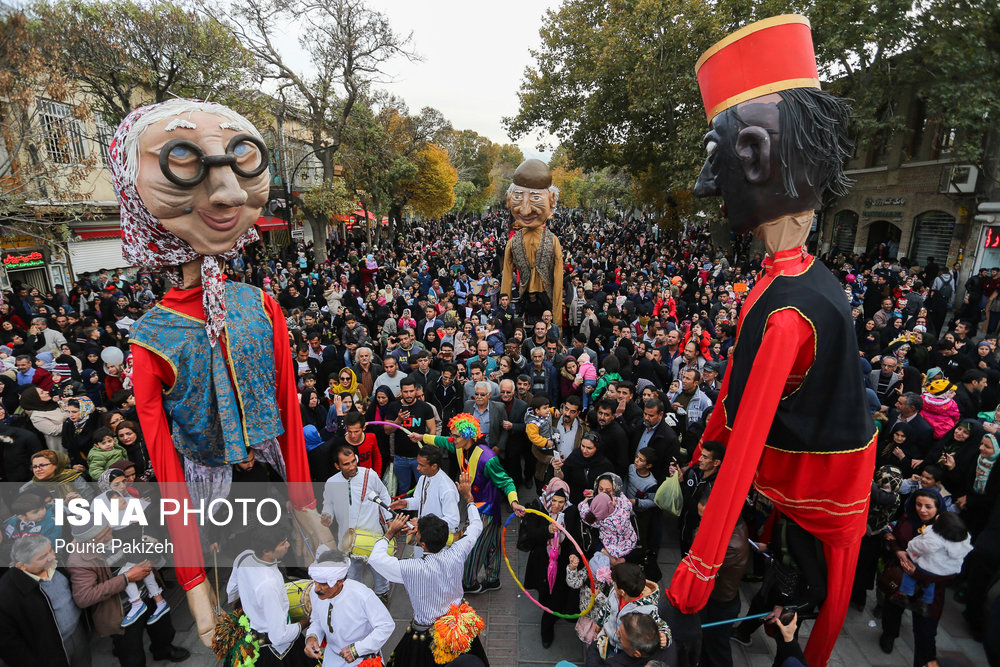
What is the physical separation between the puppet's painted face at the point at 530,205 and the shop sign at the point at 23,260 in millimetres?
14362

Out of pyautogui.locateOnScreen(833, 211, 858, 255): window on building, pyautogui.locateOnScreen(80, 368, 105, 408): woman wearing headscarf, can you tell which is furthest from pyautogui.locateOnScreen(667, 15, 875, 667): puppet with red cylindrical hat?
pyautogui.locateOnScreen(833, 211, 858, 255): window on building

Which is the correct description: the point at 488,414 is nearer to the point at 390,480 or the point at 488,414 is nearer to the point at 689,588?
the point at 390,480

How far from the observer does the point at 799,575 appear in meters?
3.41

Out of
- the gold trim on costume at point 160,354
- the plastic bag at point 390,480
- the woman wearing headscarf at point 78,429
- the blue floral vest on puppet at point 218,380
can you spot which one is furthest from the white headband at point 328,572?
the woman wearing headscarf at point 78,429

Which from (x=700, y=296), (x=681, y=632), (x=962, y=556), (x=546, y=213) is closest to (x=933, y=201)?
(x=700, y=296)

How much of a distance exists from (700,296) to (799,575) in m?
A: 9.00

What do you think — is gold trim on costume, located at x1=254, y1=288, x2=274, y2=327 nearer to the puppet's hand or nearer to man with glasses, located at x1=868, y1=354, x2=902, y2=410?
the puppet's hand

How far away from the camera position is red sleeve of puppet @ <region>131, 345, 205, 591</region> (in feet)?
9.16

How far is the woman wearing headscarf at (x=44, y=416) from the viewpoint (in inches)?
207

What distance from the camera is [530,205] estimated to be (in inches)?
307

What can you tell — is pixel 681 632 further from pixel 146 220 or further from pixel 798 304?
pixel 146 220

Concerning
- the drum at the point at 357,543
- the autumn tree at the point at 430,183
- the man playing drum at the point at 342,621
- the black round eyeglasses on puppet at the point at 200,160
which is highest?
the autumn tree at the point at 430,183

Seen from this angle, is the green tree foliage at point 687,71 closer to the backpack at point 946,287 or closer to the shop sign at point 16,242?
the backpack at point 946,287

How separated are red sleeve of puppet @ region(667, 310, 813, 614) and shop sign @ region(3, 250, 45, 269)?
58.9 feet
